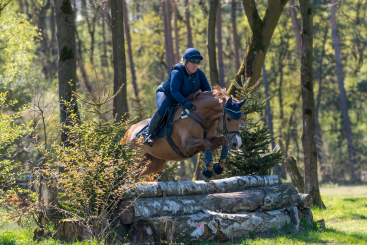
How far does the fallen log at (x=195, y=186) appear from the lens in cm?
683

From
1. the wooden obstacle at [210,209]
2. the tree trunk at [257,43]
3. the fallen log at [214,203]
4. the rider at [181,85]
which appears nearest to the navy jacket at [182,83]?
the rider at [181,85]

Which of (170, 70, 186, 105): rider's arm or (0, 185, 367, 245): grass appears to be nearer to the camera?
(0, 185, 367, 245): grass

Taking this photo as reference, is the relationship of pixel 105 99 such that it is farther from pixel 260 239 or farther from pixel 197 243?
pixel 260 239

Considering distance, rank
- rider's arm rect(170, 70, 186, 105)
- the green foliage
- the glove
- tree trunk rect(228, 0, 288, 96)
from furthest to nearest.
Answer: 1. tree trunk rect(228, 0, 288, 96)
2. the green foliage
3. rider's arm rect(170, 70, 186, 105)
4. the glove

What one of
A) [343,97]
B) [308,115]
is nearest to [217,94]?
[308,115]

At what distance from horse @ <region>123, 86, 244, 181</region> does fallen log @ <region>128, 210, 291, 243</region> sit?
2.92 feet

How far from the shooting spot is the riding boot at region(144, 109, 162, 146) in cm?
835

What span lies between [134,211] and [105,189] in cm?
69

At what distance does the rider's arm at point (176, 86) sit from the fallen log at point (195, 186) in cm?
172

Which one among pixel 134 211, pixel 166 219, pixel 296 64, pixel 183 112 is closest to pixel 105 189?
pixel 134 211

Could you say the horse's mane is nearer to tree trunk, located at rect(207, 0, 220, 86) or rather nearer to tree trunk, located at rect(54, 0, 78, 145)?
tree trunk, located at rect(54, 0, 78, 145)

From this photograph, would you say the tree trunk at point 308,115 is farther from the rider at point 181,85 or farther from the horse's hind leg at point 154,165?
the horse's hind leg at point 154,165

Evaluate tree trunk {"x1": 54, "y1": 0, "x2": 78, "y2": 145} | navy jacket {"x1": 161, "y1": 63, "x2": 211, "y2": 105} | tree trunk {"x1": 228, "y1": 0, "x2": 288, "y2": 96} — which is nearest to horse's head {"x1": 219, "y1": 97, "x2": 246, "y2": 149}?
navy jacket {"x1": 161, "y1": 63, "x2": 211, "y2": 105}

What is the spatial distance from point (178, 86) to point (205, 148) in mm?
1502
